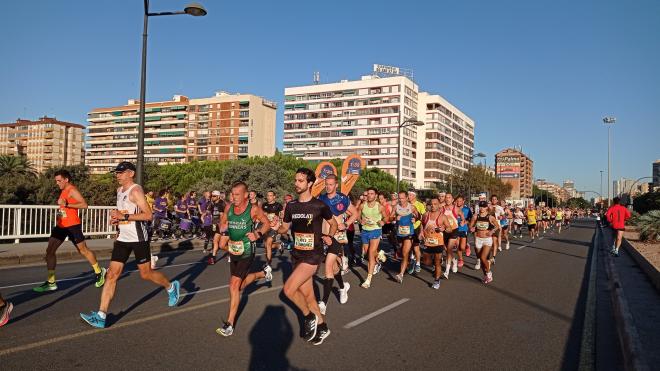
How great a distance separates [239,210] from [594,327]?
509 centimetres

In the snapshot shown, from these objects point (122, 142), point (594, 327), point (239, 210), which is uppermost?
point (122, 142)

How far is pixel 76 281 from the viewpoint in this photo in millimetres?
9406

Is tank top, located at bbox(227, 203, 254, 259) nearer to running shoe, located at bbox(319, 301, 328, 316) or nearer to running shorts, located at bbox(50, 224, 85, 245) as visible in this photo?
running shoe, located at bbox(319, 301, 328, 316)

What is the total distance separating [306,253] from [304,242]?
130 mm

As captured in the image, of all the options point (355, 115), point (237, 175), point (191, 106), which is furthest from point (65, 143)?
point (237, 175)

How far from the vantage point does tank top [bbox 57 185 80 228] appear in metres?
8.55

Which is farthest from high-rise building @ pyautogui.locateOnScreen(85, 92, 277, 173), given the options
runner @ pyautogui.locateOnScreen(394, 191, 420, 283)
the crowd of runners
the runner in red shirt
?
runner @ pyautogui.locateOnScreen(394, 191, 420, 283)

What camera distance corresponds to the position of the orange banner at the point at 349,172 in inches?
952

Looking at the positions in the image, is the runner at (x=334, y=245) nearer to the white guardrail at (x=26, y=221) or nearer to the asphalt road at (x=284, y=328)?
the asphalt road at (x=284, y=328)

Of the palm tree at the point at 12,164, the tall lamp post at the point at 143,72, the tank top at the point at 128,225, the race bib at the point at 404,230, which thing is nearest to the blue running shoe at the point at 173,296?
the tank top at the point at 128,225

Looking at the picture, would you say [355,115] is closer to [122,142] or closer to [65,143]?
[122,142]

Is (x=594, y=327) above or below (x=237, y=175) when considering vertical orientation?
below

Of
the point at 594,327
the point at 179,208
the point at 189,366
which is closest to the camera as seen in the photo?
the point at 189,366

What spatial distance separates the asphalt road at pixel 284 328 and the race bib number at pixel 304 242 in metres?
1.05
